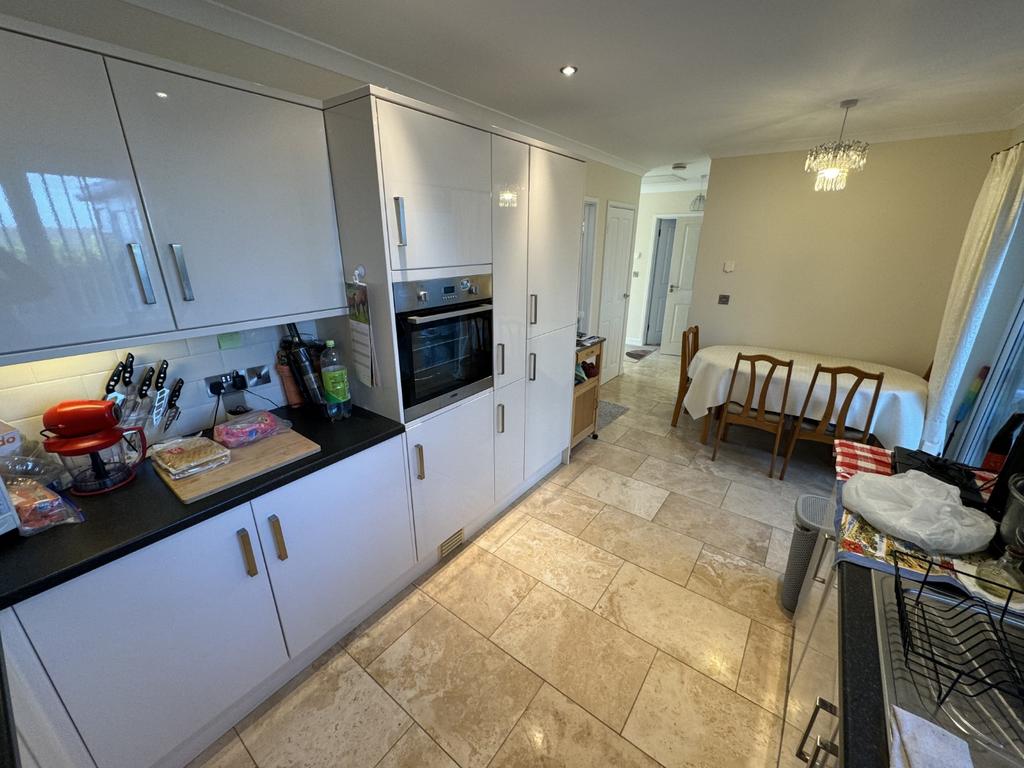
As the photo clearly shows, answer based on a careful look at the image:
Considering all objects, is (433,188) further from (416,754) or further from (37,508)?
(416,754)

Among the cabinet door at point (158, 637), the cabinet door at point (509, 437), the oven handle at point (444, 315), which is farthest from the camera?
the cabinet door at point (509, 437)

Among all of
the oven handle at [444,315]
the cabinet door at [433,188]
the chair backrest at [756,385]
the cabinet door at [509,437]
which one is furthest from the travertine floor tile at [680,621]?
the cabinet door at [433,188]

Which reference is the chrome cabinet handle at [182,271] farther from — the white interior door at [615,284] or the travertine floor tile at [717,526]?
the white interior door at [615,284]

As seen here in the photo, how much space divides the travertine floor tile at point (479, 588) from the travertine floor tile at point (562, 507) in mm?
454

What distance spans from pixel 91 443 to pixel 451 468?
1.26 m

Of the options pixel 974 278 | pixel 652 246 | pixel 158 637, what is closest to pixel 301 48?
pixel 158 637

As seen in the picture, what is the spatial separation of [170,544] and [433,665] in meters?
1.06

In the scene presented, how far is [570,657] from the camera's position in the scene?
1649 millimetres

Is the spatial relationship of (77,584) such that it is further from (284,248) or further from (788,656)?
(788,656)

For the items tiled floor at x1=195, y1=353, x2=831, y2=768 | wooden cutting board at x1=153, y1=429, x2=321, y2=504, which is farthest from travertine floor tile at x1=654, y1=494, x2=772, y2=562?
wooden cutting board at x1=153, y1=429, x2=321, y2=504

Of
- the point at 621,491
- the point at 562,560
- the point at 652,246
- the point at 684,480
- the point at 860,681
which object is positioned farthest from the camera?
the point at 652,246

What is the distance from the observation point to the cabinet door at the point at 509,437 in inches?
88.0

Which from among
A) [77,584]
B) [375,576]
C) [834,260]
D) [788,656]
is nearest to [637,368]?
[834,260]

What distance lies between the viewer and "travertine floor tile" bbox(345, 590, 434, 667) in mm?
1670
